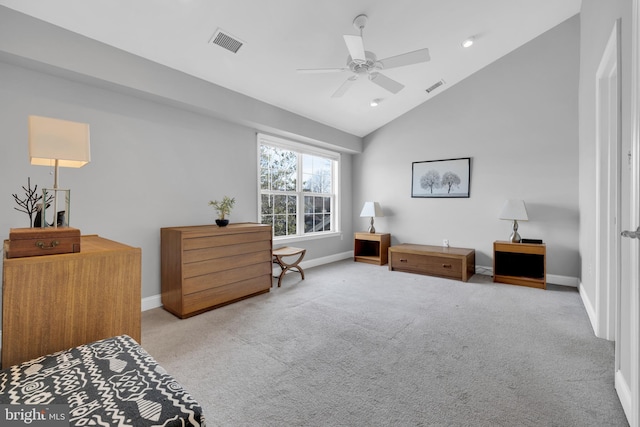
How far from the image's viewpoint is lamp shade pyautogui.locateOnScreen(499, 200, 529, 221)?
393 cm

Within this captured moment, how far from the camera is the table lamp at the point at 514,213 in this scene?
155 inches

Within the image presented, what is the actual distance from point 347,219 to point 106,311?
4.80 meters

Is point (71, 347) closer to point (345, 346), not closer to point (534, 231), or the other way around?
point (345, 346)

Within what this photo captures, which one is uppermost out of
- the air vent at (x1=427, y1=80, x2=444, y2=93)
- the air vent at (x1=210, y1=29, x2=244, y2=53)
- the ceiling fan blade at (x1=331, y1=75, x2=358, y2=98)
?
the air vent at (x1=427, y1=80, x2=444, y2=93)

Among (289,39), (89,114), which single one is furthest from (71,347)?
(289,39)

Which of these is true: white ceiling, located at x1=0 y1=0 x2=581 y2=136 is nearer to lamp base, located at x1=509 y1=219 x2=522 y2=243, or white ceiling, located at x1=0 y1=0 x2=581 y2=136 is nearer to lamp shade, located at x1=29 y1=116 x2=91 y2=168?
lamp shade, located at x1=29 y1=116 x2=91 y2=168

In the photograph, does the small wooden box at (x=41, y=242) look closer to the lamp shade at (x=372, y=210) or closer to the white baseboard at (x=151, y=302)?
the white baseboard at (x=151, y=302)

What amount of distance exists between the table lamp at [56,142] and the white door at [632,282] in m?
2.66

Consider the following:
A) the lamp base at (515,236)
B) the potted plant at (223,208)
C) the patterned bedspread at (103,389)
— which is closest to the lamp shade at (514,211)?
the lamp base at (515,236)

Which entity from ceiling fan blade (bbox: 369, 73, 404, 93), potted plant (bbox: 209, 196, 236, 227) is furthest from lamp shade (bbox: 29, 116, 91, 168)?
ceiling fan blade (bbox: 369, 73, 404, 93)

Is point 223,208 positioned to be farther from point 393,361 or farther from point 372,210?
point 372,210

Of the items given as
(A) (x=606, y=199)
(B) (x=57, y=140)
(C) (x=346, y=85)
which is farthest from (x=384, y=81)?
(B) (x=57, y=140)

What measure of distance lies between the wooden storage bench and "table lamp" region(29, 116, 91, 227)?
411cm

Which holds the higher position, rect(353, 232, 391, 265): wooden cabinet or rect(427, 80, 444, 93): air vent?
rect(427, 80, 444, 93): air vent
